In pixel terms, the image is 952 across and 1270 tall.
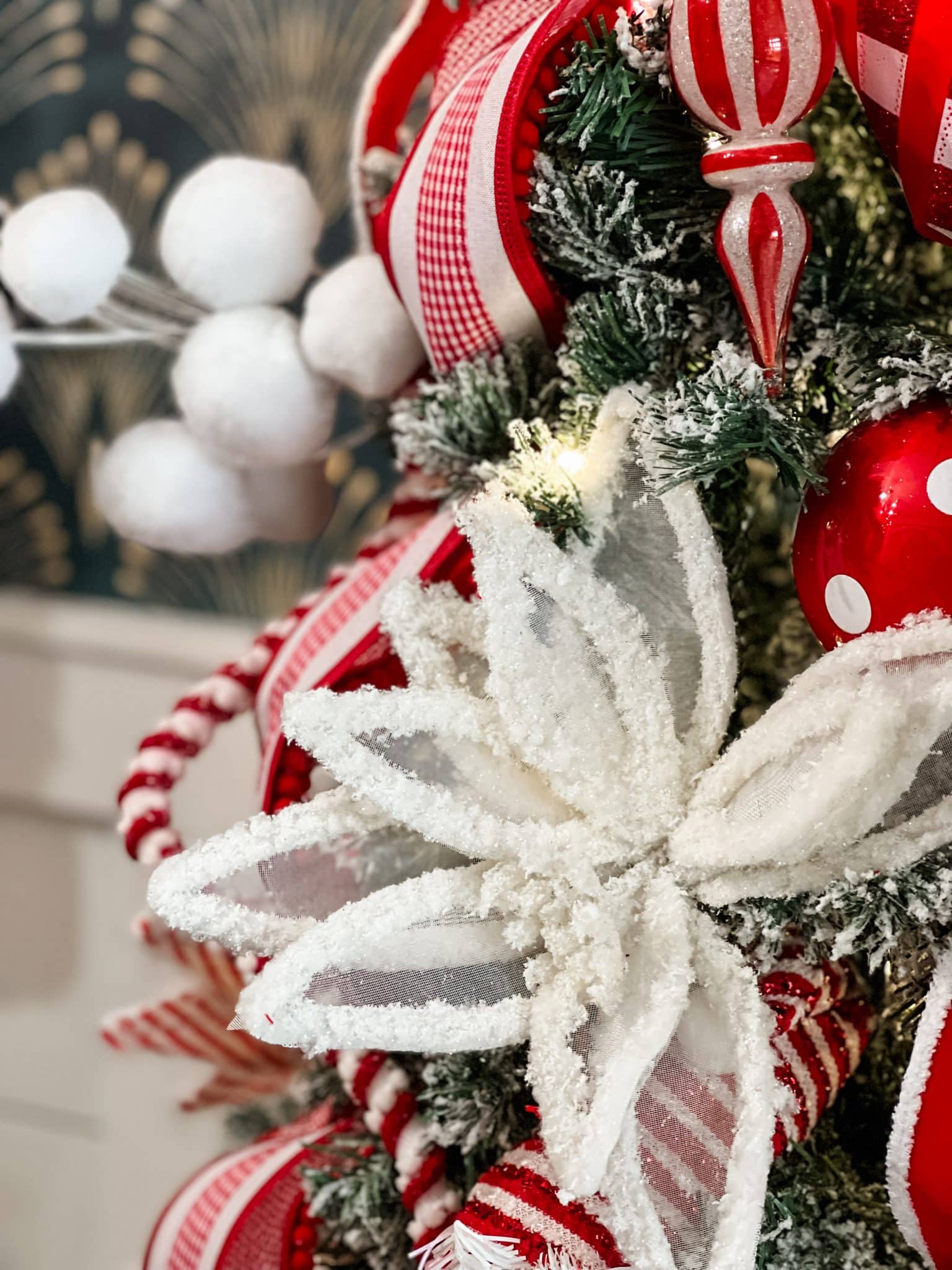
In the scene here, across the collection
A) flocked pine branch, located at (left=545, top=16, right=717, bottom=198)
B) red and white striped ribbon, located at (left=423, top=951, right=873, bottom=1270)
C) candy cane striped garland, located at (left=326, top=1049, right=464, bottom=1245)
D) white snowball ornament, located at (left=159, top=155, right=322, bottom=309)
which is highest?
flocked pine branch, located at (left=545, top=16, right=717, bottom=198)

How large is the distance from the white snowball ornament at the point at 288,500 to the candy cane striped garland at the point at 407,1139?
289 millimetres

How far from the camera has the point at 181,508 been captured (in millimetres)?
557

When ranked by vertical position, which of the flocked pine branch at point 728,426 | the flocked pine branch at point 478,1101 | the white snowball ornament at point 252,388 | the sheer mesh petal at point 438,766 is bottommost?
the flocked pine branch at point 478,1101

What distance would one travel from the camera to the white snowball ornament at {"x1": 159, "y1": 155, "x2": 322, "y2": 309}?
1.64ft

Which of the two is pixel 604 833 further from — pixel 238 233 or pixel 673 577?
pixel 238 233

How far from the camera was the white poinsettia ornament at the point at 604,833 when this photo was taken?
0.31 meters

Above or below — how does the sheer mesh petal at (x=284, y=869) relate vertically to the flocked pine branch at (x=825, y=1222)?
above

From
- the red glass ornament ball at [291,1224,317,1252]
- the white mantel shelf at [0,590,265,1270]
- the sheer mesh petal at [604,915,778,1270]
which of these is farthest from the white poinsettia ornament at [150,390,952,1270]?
the white mantel shelf at [0,590,265,1270]

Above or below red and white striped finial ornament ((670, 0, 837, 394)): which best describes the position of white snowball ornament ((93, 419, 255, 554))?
below

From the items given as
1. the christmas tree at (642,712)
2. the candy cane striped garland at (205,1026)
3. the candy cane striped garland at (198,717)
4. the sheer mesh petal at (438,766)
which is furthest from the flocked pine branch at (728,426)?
the candy cane striped garland at (205,1026)

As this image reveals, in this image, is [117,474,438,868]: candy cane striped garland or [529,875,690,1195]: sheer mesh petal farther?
[117,474,438,868]: candy cane striped garland

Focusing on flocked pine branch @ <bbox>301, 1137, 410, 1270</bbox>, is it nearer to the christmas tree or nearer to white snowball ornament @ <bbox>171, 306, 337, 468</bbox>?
the christmas tree

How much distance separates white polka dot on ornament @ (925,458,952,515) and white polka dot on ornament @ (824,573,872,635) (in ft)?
0.11

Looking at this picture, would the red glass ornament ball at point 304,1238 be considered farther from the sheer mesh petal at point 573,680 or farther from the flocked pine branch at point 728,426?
the flocked pine branch at point 728,426
